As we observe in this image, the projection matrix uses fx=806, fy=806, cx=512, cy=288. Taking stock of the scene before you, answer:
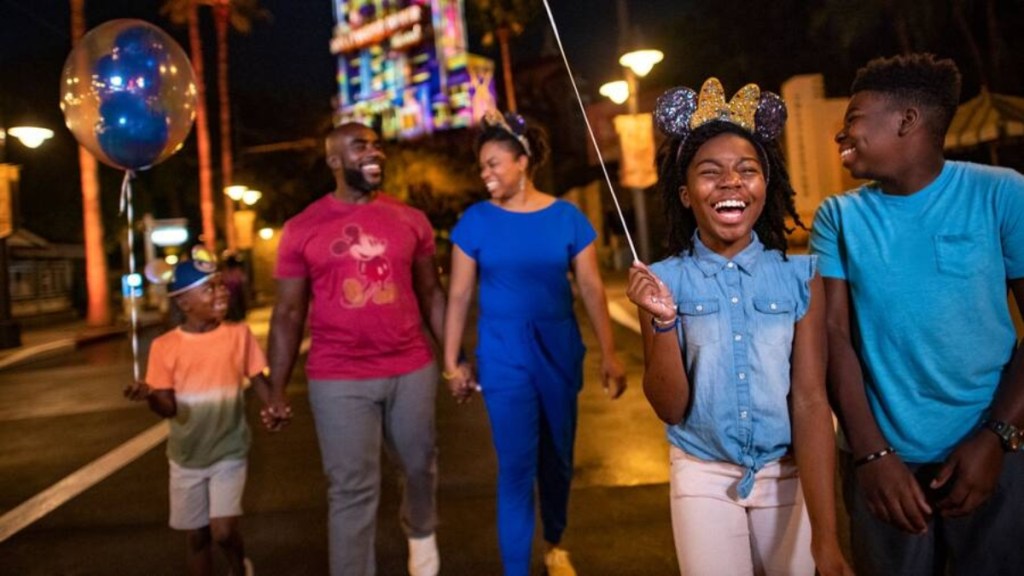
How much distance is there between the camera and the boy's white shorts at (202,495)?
11.6ft

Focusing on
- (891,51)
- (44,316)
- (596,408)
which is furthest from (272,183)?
(596,408)

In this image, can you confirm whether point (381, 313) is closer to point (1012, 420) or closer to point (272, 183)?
point (1012, 420)

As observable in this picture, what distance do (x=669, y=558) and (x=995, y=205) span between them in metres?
2.37

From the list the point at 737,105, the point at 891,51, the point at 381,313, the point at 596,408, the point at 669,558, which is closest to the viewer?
the point at 737,105

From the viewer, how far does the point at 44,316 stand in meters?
32.0

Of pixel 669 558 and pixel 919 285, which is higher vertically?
pixel 919 285

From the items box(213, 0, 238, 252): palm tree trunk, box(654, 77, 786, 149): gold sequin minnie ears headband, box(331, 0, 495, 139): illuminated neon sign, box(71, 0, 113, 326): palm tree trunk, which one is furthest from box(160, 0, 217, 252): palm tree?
box(331, 0, 495, 139): illuminated neon sign

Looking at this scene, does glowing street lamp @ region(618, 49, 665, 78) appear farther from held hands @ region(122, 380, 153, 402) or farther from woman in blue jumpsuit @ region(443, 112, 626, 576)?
held hands @ region(122, 380, 153, 402)

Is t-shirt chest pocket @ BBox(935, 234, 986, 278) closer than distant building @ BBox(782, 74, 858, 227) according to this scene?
Yes

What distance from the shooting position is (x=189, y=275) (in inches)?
149

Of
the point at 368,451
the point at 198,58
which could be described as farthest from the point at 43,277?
the point at 368,451

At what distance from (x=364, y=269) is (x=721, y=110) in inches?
73.3

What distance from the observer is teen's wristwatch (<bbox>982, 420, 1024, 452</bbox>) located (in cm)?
217

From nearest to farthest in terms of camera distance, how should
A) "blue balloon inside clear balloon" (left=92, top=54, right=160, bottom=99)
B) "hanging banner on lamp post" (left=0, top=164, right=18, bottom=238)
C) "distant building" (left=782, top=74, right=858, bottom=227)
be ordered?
"blue balloon inside clear balloon" (left=92, top=54, right=160, bottom=99)
"distant building" (left=782, top=74, right=858, bottom=227)
"hanging banner on lamp post" (left=0, top=164, right=18, bottom=238)
